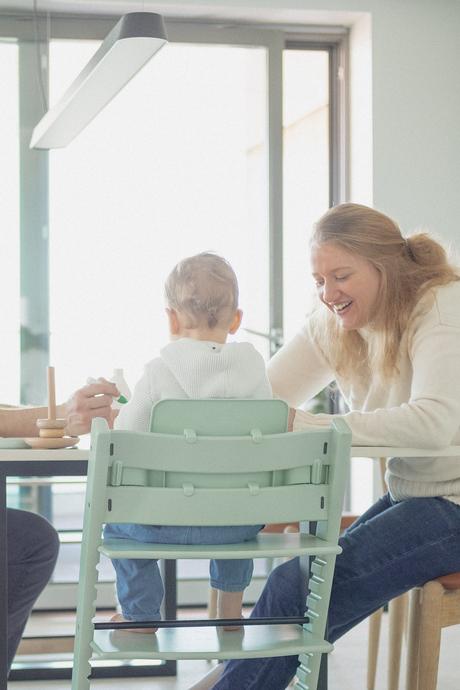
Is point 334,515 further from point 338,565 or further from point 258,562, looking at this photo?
point 258,562

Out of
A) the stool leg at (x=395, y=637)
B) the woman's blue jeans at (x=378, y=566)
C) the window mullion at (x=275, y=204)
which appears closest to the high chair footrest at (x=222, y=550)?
the woman's blue jeans at (x=378, y=566)

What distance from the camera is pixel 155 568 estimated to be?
1976 millimetres

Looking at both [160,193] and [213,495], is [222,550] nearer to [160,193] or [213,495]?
[213,495]

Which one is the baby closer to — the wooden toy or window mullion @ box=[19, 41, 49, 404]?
the wooden toy

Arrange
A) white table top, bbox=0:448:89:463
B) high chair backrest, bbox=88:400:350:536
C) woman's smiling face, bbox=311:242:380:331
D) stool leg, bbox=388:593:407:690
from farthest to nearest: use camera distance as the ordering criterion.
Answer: stool leg, bbox=388:593:407:690 → woman's smiling face, bbox=311:242:380:331 → white table top, bbox=0:448:89:463 → high chair backrest, bbox=88:400:350:536

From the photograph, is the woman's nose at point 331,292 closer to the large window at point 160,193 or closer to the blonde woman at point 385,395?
the blonde woman at point 385,395

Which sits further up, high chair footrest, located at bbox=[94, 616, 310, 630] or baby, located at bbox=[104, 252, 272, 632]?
baby, located at bbox=[104, 252, 272, 632]

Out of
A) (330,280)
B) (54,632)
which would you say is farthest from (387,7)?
(54,632)

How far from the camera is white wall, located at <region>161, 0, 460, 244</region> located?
12.9 feet

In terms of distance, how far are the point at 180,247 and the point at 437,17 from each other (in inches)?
52.3

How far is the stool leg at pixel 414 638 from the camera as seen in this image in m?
2.08

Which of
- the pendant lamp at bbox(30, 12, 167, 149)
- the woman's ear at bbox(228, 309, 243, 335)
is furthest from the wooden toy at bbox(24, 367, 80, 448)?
the pendant lamp at bbox(30, 12, 167, 149)

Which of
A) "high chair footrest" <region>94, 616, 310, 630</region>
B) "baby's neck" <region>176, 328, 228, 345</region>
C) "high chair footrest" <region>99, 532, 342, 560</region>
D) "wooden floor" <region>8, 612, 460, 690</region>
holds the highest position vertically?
"baby's neck" <region>176, 328, 228, 345</region>

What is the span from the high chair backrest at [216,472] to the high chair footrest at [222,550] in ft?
0.15
